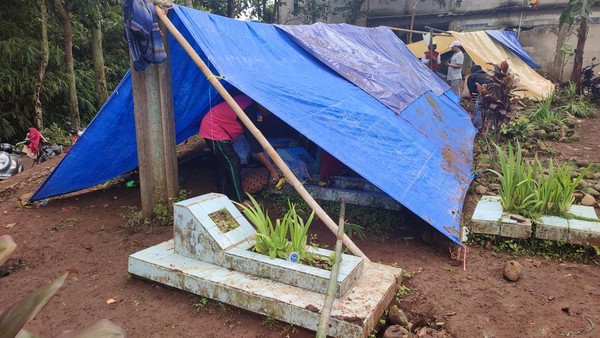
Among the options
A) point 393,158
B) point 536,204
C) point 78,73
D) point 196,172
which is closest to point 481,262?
point 536,204

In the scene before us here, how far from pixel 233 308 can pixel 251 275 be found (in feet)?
0.73

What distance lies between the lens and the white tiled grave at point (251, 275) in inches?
92.0

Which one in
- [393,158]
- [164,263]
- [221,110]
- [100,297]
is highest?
[221,110]

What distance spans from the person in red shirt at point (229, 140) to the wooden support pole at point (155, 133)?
1.26 feet

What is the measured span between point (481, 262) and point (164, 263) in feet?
7.63


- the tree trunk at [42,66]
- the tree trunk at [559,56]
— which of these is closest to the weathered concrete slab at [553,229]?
the tree trunk at [42,66]

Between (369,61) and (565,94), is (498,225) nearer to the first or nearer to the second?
(369,61)

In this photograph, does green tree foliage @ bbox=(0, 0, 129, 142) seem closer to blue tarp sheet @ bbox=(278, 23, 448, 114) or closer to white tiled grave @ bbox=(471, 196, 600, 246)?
blue tarp sheet @ bbox=(278, 23, 448, 114)

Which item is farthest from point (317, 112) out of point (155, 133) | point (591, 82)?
point (591, 82)

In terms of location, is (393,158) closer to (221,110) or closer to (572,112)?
(221,110)

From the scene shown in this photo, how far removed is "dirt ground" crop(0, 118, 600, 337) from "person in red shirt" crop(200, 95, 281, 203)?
79 cm

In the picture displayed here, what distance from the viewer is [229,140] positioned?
13.8ft

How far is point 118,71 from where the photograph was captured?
462 inches

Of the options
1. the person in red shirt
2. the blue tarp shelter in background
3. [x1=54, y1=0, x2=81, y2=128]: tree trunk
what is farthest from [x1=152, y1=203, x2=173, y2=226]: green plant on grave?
[x1=54, y1=0, x2=81, y2=128]: tree trunk
